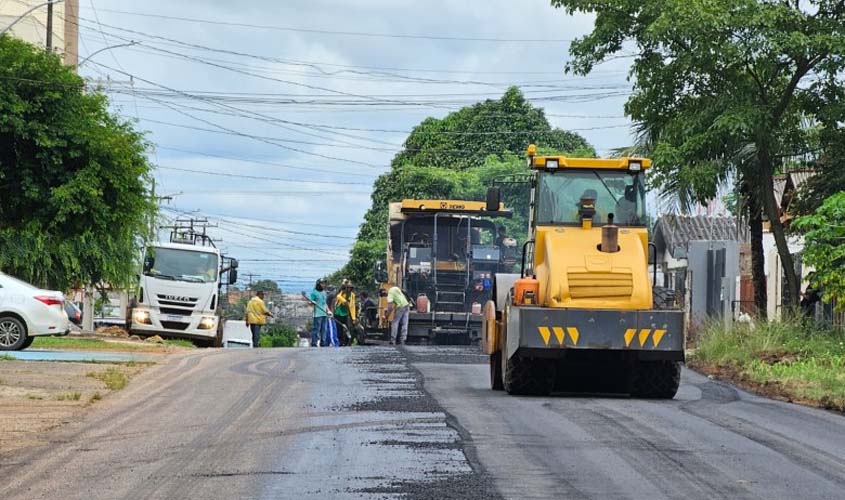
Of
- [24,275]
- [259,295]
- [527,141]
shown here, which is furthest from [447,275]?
[527,141]

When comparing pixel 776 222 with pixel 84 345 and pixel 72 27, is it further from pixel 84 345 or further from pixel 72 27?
pixel 72 27

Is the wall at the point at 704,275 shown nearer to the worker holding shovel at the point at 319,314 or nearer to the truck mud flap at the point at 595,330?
the worker holding shovel at the point at 319,314

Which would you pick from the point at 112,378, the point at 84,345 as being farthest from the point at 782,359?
the point at 84,345

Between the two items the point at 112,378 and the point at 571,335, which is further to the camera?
the point at 112,378

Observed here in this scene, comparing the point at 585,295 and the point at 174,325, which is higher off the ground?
the point at 585,295

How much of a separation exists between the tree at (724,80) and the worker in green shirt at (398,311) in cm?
827

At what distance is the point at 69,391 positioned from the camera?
18.0m

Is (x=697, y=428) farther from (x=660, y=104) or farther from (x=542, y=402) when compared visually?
(x=660, y=104)

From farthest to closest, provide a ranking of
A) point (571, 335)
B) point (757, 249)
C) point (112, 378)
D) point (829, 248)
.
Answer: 1. point (757, 249)
2. point (829, 248)
3. point (112, 378)
4. point (571, 335)

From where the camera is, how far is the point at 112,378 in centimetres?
1969

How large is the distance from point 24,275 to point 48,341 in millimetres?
10125

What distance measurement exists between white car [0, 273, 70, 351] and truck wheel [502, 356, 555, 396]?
11.6 m

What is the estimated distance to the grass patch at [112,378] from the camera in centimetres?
1877

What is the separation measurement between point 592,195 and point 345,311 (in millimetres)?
21568
